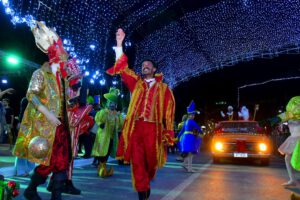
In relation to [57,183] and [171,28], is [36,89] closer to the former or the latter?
[57,183]

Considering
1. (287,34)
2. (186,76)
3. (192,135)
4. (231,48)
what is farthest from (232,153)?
(186,76)

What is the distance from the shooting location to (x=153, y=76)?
5.40 meters

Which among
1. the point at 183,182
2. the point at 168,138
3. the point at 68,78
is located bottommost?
the point at 183,182

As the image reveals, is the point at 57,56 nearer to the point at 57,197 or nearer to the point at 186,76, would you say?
the point at 57,197

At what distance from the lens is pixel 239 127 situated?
581 inches

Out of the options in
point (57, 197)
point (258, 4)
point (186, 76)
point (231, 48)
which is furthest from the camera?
point (186, 76)

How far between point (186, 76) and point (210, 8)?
1217 cm

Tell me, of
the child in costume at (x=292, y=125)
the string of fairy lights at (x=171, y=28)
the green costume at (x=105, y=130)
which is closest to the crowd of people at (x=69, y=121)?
the green costume at (x=105, y=130)

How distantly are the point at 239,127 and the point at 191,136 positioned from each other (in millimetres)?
4524

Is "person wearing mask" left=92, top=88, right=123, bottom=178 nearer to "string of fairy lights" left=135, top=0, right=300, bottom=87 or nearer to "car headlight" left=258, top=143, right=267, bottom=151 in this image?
"car headlight" left=258, top=143, right=267, bottom=151

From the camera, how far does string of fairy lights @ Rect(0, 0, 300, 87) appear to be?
36.9 feet

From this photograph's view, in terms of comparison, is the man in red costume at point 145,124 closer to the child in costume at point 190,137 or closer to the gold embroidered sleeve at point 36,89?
the gold embroidered sleeve at point 36,89

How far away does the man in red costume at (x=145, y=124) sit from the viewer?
196 inches

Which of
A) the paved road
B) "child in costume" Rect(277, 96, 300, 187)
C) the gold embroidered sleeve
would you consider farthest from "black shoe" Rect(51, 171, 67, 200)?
"child in costume" Rect(277, 96, 300, 187)
